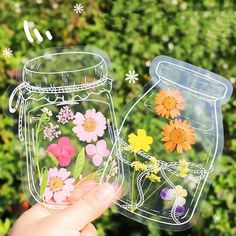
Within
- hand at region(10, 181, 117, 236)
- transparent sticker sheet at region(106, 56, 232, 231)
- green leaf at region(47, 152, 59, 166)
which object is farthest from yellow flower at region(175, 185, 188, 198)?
green leaf at region(47, 152, 59, 166)

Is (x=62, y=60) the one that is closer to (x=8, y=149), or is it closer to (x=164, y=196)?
(x=164, y=196)

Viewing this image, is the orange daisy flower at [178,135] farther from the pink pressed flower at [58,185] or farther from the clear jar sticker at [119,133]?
the pink pressed flower at [58,185]

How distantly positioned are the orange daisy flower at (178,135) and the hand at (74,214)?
13 centimetres

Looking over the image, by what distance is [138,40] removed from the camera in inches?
61.8

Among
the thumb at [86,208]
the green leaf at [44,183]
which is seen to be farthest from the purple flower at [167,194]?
the green leaf at [44,183]

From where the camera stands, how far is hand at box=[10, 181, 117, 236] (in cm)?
106

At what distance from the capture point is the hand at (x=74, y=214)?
1063 mm

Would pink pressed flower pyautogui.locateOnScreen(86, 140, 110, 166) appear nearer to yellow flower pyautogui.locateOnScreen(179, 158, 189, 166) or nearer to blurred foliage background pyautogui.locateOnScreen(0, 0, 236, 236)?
yellow flower pyautogui.locateOnScreen(179, 158, 189, 166)

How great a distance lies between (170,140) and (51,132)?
8.3 inches

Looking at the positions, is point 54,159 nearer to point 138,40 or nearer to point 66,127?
point 66,127

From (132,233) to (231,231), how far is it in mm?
268

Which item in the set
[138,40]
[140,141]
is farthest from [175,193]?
[138,40]

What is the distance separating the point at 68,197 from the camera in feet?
3.61

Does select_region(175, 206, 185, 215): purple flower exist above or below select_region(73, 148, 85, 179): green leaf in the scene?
below
